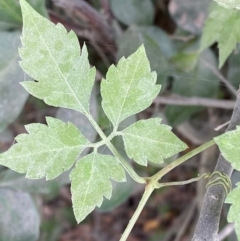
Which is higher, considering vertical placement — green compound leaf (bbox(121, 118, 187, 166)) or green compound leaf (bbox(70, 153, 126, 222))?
green compound leaf (bbox(121, 118, 187, 166))

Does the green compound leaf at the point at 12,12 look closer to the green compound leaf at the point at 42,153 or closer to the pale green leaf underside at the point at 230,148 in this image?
the green compound leaf at the point at 42,153

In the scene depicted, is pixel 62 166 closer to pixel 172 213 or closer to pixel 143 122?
pixel 143 122

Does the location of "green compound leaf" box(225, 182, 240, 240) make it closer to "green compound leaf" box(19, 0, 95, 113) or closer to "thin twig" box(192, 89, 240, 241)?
"thin twig" box(192, 89, 240, 241)

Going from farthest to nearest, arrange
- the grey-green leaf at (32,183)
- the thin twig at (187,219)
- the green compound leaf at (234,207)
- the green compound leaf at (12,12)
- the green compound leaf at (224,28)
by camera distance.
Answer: the thin twig at (187,219), the grey-green leaf at (32,183), the green compound leaf at (12,12), the green compound leaf at (224,28), the green compound leaf at (234,207)

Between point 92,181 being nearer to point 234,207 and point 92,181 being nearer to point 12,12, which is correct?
point 234,207

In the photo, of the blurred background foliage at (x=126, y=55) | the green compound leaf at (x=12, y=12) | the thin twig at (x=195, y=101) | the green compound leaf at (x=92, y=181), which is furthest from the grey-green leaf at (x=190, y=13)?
the green compound leaf at (x=92, y=181)

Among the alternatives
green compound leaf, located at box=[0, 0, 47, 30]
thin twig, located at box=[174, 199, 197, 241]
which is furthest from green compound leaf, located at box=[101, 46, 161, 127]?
thin twig, located at box=[174, 199, 197, 241]

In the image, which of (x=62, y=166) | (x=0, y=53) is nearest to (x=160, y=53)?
(x=0, y=53)
